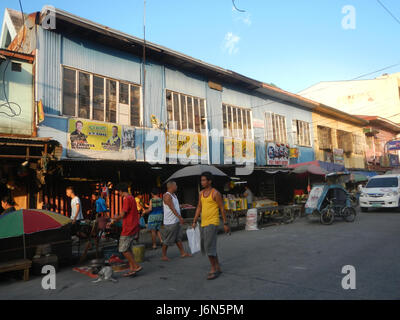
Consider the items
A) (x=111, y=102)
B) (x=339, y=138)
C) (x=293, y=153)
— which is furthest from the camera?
(x=339, y=138)

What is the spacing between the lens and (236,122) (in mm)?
16078

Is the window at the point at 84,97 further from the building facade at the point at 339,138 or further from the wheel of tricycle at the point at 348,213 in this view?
the building facade at the point at 339,138

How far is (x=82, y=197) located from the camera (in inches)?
415

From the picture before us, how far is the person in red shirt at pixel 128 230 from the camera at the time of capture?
5.45 m

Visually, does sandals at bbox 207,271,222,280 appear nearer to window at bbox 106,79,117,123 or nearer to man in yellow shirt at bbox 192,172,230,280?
man in yellow shirt at bbox 192,172,230,280

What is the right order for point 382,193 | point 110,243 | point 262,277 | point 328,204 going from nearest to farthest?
point 262,277 < point 110,243 < point 328,204 < point 382,193

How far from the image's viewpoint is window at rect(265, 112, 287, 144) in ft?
59.0

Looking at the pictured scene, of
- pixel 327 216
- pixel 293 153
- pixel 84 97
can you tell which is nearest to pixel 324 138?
pixel 293 153

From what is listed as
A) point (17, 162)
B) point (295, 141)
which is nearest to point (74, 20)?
point (17, 162)

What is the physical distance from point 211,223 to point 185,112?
9.10 meters

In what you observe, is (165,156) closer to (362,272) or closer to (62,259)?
(62,259)

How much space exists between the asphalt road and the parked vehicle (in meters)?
3.33

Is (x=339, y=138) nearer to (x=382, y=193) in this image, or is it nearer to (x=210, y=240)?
(x=382, y=193)

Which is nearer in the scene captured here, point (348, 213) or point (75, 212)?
point (75, 212)
